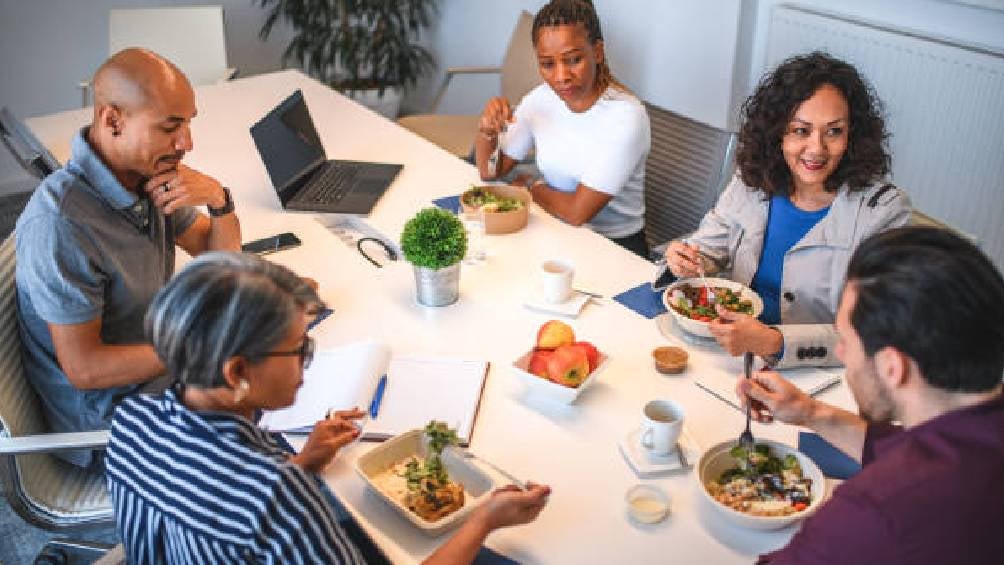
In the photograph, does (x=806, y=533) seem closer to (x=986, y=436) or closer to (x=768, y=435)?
(x=986, y=436)

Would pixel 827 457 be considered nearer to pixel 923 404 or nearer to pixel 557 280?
pixel 923 404

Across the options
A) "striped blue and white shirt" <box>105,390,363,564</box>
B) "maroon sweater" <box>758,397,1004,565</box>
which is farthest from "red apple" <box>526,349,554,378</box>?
"maroon sweater" <box>758,397,1004,565</box>

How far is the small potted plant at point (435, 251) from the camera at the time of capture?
2.01 m

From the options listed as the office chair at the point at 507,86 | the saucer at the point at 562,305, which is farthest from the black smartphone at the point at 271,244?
the office chair at the point at 507,86

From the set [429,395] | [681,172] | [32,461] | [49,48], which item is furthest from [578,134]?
[49,48]

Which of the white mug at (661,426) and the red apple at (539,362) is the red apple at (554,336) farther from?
the white mug at (661,426)

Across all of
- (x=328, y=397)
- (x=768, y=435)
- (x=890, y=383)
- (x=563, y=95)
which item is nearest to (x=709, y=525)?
(x=768, y=435)

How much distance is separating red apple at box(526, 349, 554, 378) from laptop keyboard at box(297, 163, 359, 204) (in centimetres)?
106

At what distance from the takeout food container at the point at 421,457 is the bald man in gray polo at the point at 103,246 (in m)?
0.56

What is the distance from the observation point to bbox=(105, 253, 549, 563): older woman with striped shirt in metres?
1.22

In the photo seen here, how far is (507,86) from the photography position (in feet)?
13.3

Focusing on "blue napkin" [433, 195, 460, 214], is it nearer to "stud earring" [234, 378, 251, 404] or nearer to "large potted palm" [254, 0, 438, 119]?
"stud earring" [234, 378, 251, 404]

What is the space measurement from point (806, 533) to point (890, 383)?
0.23m

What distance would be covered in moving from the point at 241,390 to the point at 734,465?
0.84m
